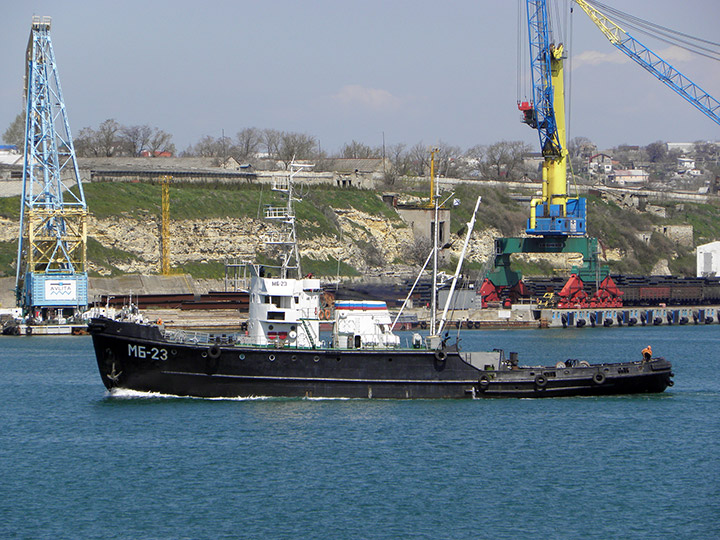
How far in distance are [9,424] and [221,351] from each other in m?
7.51

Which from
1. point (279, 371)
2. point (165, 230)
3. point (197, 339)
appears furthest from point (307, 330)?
point (165, 230)

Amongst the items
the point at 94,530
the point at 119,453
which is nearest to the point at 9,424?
the point at 119,453

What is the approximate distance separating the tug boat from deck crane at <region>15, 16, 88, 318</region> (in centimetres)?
3817

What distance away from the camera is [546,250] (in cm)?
8925

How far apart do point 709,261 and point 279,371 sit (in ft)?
315

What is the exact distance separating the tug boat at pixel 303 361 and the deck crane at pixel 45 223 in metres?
38.2

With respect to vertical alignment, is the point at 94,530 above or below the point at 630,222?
below

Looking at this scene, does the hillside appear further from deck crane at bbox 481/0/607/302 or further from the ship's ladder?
the ship's ladder

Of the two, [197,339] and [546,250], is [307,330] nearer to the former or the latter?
[197,339]

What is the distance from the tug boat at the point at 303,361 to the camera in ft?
119

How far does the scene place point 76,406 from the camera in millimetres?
37562

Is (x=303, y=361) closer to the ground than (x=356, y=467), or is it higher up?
higher up

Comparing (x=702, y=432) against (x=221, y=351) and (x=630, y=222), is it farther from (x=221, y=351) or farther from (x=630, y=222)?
(x=630, y=222)

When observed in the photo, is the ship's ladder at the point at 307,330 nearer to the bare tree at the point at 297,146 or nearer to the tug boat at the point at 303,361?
the tug boat at the point at 303,361
